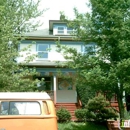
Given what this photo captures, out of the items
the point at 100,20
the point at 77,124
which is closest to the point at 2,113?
the point at 100,20

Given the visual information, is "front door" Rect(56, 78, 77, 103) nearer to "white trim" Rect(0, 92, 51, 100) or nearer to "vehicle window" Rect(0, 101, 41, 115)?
"white trim" Rect(0, 92, 51, 100)

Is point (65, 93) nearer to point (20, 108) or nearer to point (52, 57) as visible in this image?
point (52, 57)

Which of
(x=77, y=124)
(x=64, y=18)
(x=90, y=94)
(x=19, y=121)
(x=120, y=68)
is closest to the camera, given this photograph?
(x=19, y=121)

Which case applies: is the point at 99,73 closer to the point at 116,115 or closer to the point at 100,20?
the point at 100,20

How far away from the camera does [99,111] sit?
20.9 metres

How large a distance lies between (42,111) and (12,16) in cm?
1342

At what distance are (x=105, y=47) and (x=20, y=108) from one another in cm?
924

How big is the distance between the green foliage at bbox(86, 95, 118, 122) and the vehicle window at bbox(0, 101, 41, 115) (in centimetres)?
1202

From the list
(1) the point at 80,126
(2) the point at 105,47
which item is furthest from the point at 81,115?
(2) the point at 105,47

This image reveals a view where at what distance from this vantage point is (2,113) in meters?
9.01

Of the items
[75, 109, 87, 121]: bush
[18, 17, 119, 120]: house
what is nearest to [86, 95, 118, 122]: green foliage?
[75, 109, 87, 121]: bush

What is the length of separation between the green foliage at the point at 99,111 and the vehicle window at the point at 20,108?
39.4ft

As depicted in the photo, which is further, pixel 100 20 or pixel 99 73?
pixel 100 20

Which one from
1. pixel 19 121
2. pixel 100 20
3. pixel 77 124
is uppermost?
pixel 100 20
